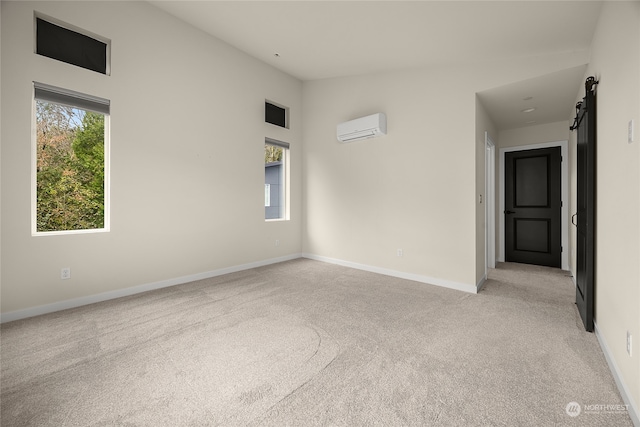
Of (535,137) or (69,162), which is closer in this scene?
(69,162)

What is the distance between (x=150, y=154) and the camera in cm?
344

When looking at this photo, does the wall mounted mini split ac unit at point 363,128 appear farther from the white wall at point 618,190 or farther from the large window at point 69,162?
the large window at point 69,162

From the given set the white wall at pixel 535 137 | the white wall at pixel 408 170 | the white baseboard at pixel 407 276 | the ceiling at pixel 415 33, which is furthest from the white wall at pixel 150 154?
the white wall at pixel 535 137

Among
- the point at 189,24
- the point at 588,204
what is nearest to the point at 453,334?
the point at 588,204

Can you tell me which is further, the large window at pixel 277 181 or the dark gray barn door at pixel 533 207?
the large window at pixel 277 181

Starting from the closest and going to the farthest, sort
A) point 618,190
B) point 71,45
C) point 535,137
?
point 618,190 → point 71,45 → point 535,137

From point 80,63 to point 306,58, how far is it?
275 centimetres

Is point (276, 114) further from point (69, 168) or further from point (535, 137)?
point (535, 137)

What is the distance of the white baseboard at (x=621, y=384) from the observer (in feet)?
4.62

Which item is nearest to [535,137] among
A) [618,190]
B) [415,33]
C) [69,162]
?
[415,33]

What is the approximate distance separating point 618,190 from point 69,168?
15.3 feet

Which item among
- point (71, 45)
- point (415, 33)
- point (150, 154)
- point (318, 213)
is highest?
point (415, 33)

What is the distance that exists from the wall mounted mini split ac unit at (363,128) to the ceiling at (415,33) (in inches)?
28.7

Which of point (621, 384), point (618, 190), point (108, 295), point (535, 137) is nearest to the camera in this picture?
point (621, 384)
